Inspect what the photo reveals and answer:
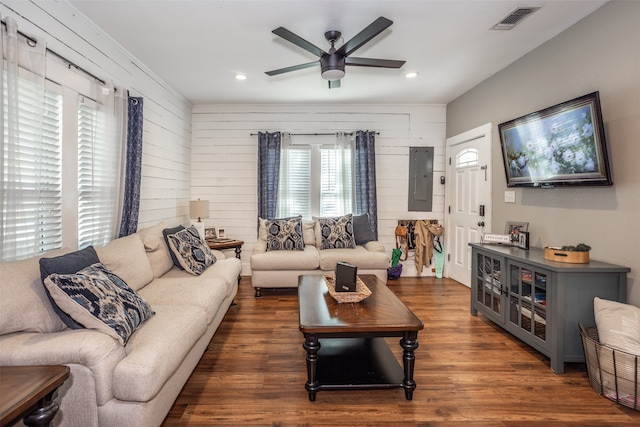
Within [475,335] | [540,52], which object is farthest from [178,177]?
[540,52]

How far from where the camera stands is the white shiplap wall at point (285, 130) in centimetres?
516

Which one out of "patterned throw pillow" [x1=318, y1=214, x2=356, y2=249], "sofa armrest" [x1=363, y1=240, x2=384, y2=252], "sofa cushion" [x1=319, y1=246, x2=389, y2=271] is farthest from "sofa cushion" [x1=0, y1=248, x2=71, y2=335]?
"sofa armrest" [x1=363, y1=240, x2=384, y2=252]

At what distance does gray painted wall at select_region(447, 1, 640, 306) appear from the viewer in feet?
7.47

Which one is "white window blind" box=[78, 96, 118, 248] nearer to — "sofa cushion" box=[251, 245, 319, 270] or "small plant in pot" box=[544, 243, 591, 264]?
"sofa cushion" box=[251, 245, 319, 270]

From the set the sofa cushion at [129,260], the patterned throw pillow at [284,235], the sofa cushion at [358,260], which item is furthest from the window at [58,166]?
the sofa cushion at [358,260]

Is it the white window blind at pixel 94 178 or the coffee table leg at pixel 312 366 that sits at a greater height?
the white window blind at pixel 94 178

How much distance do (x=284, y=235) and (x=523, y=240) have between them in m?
2.79

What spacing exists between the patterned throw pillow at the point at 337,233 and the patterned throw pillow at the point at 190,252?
169 cm

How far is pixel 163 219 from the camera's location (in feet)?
13.8

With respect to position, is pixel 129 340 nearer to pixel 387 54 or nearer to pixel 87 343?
pixel 87 343

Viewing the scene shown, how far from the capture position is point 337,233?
184 inches

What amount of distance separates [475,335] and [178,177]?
4143 mm

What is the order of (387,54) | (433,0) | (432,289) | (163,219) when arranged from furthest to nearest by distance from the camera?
(432,289), (163,219), (387,54), (433,0)

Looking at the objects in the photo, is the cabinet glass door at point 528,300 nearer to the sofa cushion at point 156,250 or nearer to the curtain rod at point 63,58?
the sofa cushion at point 156,250
